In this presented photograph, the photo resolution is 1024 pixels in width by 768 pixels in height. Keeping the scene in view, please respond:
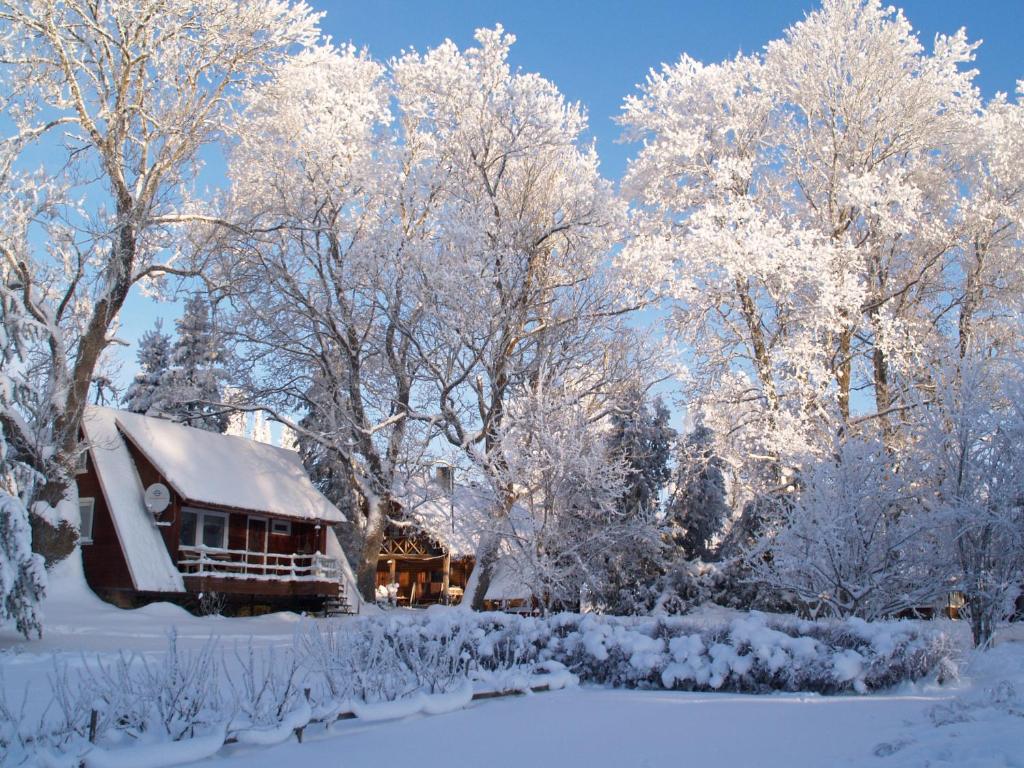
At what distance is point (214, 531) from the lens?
2661cm

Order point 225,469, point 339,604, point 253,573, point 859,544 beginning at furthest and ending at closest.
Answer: point 339,604 < point 253,573 < point 225,469 < point 859,544

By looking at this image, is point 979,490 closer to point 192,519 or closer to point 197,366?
point 192,519

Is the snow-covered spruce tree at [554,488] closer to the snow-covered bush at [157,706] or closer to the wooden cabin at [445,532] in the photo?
the wooden cabin at [445,532]

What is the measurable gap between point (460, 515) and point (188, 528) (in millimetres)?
9389

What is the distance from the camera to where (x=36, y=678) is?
11359 millimetres

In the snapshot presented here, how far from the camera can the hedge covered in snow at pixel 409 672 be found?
6641mm

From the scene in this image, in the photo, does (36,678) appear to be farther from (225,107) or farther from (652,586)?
(652,586)

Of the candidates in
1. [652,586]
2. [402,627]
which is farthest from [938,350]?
[402,627]

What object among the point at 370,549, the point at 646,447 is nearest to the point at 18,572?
the point at 370,549

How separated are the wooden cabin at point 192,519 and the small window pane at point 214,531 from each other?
3 centimetres

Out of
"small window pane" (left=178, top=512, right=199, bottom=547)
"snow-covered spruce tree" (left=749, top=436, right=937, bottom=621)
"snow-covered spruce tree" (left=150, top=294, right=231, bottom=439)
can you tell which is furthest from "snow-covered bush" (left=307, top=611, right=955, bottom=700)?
"snow-covered spruce tree" (left=150, top=294, right=231, bottom=439)

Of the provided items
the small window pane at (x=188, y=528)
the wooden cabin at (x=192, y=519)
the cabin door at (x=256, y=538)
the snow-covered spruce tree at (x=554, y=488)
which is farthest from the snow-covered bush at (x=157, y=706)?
the cabin door at (x=256, y=538)

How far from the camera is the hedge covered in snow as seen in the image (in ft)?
21.8

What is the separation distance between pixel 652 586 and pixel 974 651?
536 inches
